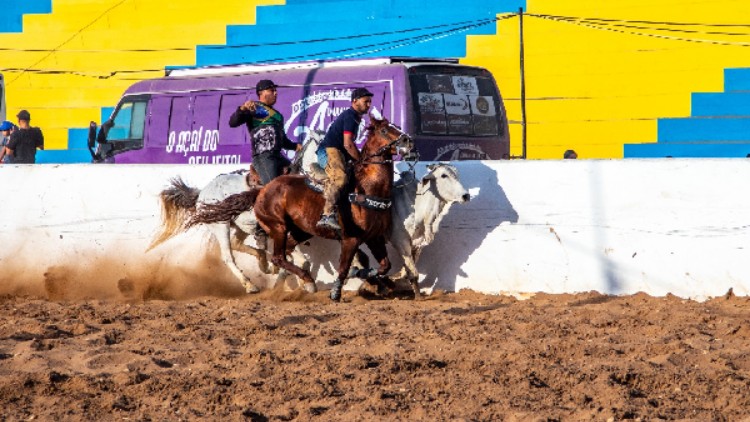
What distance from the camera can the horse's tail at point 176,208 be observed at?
537 inches

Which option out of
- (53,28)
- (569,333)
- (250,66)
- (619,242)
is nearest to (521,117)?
(250,66)

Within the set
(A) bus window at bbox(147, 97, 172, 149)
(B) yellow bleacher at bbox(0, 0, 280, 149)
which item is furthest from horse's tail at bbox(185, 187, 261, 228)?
(B) yellow bleacher at bbox(0, 0, 280, 149)

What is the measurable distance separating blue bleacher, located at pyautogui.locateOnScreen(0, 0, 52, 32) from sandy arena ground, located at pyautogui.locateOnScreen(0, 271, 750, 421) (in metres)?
19.5

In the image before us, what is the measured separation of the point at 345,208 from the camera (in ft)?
40.4

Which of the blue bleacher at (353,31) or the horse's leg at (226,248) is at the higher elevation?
the blue bleacher at (353,31)

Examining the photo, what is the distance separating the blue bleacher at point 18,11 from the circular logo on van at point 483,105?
13770 millimetres

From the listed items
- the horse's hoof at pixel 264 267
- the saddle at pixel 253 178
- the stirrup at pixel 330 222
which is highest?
the saddle at pixel 253 178

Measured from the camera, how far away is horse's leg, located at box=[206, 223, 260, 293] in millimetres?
13406

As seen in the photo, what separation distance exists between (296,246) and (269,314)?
92.7 inches

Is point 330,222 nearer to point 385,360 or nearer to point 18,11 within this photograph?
point 385,360

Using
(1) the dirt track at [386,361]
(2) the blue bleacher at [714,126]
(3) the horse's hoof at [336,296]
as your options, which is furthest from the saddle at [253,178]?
(2) the blue bleacher at [714,126]

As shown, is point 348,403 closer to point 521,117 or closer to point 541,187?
point 541,187

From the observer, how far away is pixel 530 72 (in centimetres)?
2553

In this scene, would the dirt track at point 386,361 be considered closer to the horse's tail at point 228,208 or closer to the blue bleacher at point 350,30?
the horse's tail at point 228,208
